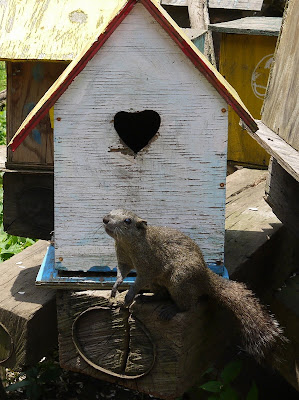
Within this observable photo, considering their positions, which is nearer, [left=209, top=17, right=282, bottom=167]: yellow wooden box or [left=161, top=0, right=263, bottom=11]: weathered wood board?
[left=209, top=17, right=282, bottom=167]: yellow wooden box

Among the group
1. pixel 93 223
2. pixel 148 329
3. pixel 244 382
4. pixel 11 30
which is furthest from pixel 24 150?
pixel 244 382

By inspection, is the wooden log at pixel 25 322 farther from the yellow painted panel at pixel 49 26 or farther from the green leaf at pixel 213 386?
the yellow painted panel at pixel 49 26

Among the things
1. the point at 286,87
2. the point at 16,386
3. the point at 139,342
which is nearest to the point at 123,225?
the point at 139,342

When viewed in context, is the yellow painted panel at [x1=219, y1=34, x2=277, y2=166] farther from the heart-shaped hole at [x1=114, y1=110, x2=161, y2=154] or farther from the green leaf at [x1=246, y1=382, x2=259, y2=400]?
the green leaf at [x1=246, y1=382, x2=259, y2=400]

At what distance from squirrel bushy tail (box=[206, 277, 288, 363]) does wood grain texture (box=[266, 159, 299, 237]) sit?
2.67 feet

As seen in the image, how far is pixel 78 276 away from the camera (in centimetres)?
325

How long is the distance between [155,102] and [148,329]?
1035mm

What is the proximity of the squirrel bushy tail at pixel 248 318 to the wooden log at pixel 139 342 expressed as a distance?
0.11 metres

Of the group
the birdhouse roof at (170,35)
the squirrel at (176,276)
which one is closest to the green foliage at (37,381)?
the squirrel at (176,276)

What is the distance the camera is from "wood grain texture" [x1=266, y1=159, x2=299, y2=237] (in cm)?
381

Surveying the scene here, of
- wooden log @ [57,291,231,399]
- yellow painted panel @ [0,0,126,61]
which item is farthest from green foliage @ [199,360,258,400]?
yellow painted panel @ [0,0,126,61]

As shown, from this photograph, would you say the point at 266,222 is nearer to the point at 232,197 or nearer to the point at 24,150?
the point at 232,197

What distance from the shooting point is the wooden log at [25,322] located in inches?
130

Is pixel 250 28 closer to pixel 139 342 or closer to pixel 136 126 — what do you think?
pixel 136 126
